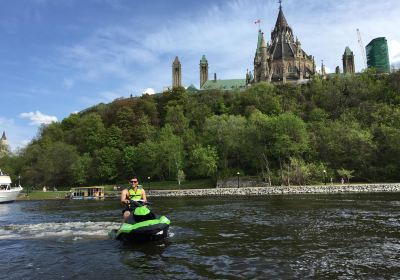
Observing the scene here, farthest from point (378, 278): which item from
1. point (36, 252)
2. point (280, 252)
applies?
point (36, 252)

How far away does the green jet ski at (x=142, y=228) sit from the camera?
17.5 metres

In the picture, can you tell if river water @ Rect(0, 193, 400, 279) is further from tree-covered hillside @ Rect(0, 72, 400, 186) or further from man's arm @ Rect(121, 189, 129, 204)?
tree-covered hillside @ Rect(0, 72, 400, 186)

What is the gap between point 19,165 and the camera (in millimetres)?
125438

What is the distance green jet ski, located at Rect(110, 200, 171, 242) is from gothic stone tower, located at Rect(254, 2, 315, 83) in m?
128

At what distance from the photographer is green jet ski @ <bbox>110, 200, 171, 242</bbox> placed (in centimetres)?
1752

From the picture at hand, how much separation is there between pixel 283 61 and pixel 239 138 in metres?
69.0

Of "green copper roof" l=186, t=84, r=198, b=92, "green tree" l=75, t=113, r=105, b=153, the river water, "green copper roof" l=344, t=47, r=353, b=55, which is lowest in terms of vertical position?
the river water

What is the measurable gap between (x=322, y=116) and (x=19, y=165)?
99586 millimetres

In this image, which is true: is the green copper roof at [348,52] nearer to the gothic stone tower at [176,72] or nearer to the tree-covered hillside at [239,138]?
the tree-covered hillside at [239,138]

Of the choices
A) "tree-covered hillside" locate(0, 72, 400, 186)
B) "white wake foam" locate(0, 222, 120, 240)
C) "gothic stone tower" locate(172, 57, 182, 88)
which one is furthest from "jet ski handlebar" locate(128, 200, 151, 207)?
"gothic stone tower" locate(172, 57, 182, 88)

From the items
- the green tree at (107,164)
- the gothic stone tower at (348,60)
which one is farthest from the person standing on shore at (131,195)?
the gothic stone tower at (348,60)

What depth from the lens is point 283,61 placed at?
Result: 143625mm

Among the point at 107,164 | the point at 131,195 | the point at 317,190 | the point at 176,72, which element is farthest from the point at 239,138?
the point at 176,72

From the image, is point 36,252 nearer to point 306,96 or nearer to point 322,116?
point 322,116
